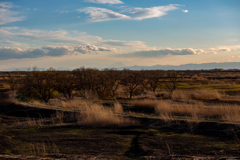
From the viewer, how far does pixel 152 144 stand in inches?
258

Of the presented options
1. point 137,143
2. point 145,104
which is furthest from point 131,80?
point 137,143

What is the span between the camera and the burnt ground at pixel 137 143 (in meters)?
5.45

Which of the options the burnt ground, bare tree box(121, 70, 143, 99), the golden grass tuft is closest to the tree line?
bare tree box(121, 70, 143, 99)

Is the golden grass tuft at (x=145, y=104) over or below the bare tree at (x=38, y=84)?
below

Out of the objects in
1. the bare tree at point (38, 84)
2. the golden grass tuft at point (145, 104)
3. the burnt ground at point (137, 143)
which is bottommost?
the golden grass tuft at point (145, 104)

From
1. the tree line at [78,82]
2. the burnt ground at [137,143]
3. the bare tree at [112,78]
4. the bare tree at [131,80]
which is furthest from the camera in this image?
the bare tree at [131,80]

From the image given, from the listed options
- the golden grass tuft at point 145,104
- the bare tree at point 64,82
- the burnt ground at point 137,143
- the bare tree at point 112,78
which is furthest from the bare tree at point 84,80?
the burnt ground at point 137,143

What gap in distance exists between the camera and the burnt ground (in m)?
5.45

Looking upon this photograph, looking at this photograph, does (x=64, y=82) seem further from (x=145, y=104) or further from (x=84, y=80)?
(x=145, y=104)

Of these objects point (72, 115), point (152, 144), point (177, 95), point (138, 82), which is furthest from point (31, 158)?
point (138, 82)

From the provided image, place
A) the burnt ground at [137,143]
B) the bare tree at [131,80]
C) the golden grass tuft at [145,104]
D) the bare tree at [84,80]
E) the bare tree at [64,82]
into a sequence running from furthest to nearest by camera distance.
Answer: the bare tree at [131,80], the bare tree at [84,80], the bare tree at [64,82], the golden grass tuft at [145,104], the burnt ground at [137,143]

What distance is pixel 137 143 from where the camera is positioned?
22.1 ft

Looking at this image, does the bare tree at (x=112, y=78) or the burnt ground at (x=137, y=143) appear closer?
the burnt ground at (x=137, y=143)

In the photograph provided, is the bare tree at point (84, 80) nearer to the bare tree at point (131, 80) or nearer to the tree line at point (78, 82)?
the tree line at point (78, 82)
